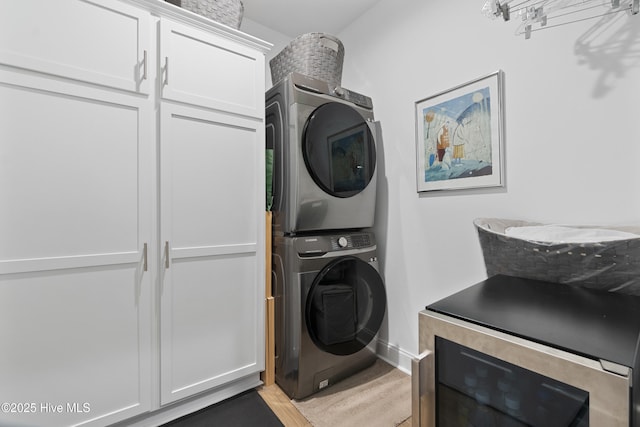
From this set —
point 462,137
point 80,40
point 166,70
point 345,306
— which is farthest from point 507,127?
point 80,40

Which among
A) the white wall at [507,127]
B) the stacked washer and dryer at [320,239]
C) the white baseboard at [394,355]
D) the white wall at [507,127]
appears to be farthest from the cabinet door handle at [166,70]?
the white baseboard at [394,355]

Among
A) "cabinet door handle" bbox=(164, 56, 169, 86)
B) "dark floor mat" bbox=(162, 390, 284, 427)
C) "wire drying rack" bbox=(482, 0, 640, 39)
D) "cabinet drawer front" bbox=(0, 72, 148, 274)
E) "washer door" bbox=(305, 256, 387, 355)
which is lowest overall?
"dark floor mat" bbox=(162, 390, 284, 427)

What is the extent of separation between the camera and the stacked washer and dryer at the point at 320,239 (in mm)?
1629

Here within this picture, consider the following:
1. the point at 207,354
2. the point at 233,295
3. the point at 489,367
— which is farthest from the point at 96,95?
the point at 489,367

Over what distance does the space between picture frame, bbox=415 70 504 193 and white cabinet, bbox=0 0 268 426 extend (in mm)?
1035

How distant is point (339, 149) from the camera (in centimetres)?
182

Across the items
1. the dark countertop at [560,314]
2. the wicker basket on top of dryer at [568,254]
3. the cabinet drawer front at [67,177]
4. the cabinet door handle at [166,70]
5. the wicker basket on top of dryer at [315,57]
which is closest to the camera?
the dark countertop at [560,314]

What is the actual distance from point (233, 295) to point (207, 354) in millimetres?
325

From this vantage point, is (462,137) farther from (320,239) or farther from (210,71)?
(210,71)

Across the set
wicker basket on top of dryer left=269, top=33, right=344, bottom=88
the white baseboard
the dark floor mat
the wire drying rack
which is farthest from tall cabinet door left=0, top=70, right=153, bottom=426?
the wire drying rack

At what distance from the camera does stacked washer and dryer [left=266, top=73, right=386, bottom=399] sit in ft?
5.34

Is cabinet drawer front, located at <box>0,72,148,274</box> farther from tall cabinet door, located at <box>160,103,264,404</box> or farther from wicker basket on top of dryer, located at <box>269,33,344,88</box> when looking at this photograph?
wicker basket on top of dryer, located at <box>269,33,344,88</box>

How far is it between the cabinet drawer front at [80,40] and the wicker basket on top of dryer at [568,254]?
1792mm

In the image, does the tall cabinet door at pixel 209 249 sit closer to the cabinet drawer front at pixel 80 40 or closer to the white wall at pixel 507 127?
the cabinet drawer front at pixel 80 40
